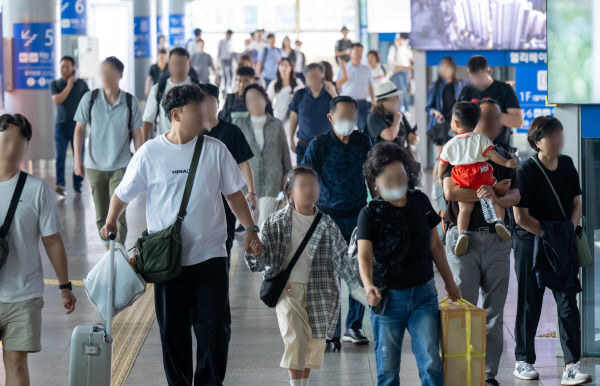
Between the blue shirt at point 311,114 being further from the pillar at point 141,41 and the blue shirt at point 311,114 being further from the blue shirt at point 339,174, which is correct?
the pillar at point 141,41

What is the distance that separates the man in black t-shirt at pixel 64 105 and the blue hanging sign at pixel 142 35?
619 inches

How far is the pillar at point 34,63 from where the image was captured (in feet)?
59.9

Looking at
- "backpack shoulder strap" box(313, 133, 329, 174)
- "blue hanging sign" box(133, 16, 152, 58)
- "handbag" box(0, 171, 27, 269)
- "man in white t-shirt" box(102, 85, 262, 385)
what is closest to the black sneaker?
"backpack shoulder strap" box(313, 133, 329, 174)

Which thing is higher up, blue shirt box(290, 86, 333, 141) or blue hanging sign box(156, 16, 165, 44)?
blue hanging sign box(156, 16, 165, 44)

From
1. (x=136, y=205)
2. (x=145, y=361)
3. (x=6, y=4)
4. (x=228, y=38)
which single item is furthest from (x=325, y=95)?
(x=228, y=38)

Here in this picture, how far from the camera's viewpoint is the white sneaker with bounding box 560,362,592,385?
19.7 feet

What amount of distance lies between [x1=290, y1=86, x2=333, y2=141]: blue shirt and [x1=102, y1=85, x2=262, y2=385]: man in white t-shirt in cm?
596

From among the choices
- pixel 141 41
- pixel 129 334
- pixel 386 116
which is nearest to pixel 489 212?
pixel 386 116

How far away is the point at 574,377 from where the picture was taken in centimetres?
604

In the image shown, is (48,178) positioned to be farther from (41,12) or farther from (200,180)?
(200,180)

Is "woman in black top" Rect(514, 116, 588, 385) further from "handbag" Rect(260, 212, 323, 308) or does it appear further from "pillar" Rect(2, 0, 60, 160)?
"pillar" Rect(2, 0, 60, 160)

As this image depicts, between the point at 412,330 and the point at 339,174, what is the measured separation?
1.98m

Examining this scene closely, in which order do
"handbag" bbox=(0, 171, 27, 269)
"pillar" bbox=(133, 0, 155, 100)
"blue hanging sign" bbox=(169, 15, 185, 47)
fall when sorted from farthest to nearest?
"blue hanging sign" bbox=(169, 15, 185, 47) < "pillar" bbox=(133, 0, 155, 100) < "handbag" bbox=(0, 171, 27, 269)

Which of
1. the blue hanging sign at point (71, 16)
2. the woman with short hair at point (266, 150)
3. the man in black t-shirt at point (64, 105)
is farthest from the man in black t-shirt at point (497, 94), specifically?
Result: the blue hanging sign at point (71, 16)
